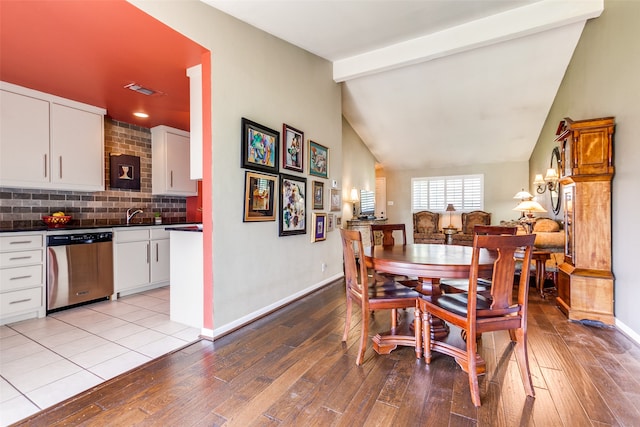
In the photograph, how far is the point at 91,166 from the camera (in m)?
3.76

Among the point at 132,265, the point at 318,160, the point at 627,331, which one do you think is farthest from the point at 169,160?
the point at 627,331

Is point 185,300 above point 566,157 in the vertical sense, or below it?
below

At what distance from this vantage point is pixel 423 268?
2021 millimetres

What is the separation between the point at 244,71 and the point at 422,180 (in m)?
6.60

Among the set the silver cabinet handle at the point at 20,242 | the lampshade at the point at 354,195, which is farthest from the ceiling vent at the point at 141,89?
the lampshade at the point at 354,195

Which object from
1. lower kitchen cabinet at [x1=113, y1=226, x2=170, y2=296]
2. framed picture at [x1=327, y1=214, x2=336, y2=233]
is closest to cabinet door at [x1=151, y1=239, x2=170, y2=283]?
lower kitchen cabinet at [x1=113, y1=226, x2=170, y2=296]

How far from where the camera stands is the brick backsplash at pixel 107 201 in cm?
336

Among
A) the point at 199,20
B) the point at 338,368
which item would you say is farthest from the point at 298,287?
the point at 199,20

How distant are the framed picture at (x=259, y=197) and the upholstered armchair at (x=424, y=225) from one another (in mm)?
5475

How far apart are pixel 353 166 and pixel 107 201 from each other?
15.0 feet

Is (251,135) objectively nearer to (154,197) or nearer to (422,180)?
(154,197)

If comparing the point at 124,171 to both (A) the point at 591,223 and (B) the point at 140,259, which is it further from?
(A) the point at 591,223

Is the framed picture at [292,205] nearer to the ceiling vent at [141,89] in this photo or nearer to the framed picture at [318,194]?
the framed picture at [318,194]

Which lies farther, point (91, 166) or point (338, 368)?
point (91, 166)
